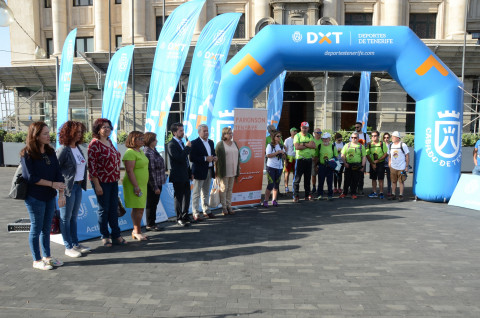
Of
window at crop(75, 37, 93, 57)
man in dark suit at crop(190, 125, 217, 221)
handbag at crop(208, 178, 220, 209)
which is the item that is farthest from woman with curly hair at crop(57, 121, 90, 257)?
window at crop(75, 37, 93, 57)

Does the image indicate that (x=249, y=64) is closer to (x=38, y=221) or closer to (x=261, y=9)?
(x=38, y=221)

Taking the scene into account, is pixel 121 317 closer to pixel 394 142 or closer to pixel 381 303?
pixel 381 303

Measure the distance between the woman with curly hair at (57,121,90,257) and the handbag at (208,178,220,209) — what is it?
3.03 metres

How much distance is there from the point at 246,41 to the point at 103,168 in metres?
A: 16.3

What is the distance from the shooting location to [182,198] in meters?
7.12

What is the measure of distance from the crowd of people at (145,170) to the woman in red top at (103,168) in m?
0.01

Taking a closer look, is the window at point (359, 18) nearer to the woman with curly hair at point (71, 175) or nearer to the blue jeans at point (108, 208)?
the blue jeans at point (108, 208)

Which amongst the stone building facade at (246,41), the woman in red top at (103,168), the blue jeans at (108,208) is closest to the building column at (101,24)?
the stone building facade at (246,41)

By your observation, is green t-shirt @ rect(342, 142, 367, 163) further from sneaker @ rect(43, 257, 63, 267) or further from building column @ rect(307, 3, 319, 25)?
building column @ rect(307, 3, 319, 25)

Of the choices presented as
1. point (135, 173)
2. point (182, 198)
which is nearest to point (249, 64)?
point (182, 198)

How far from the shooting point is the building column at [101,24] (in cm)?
2528

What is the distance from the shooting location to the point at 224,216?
26.1ft

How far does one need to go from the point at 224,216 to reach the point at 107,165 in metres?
2.97

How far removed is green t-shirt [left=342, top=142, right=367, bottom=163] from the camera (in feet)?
32.0
